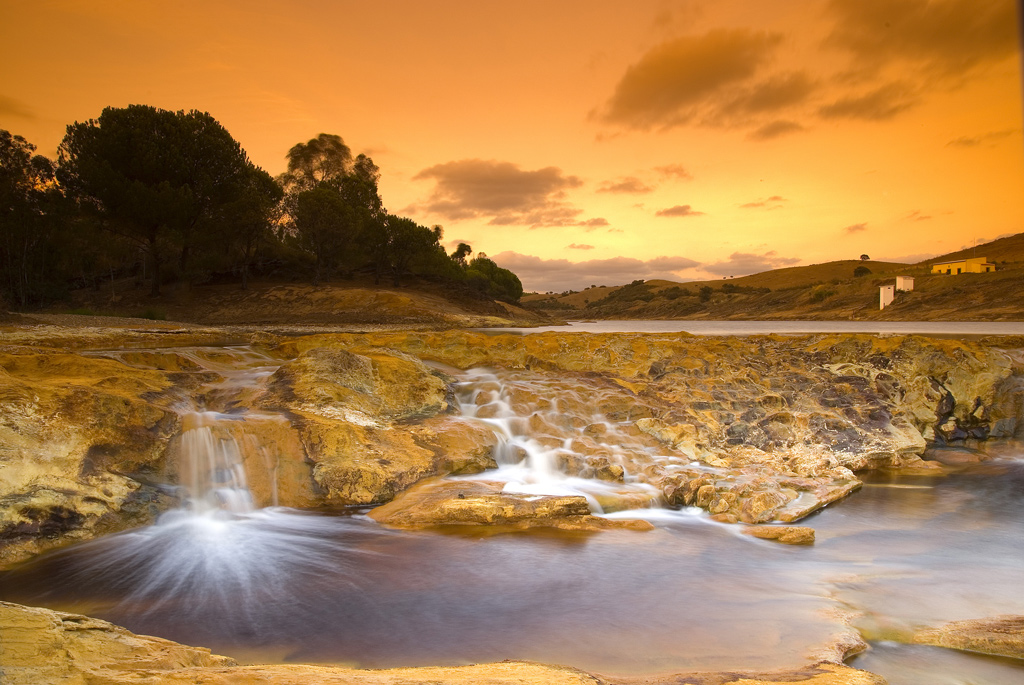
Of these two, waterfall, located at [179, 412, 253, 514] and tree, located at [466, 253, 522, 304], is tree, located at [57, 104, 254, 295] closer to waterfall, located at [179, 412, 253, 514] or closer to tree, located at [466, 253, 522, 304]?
waterfall, located at [179, 412, 253, 514]

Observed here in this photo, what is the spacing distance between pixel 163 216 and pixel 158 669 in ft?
132

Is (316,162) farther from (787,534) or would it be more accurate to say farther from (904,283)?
(904,283)

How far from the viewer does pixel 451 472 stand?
8148 mm

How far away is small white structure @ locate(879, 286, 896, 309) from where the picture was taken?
80.1 m

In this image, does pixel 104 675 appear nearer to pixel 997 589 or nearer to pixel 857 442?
pixel 997 589

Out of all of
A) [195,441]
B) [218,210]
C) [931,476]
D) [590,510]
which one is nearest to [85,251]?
[218,210]

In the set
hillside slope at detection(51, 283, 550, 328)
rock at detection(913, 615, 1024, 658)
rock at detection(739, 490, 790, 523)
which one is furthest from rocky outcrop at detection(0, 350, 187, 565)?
hillside slope at detection(51, 283, 550, 328)

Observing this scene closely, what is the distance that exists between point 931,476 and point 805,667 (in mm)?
7324

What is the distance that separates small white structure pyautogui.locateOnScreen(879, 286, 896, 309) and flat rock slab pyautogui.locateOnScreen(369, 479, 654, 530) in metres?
88.1

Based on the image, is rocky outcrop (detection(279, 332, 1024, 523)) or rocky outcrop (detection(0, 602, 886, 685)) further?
rocky outcrop (detection(279, 332, 1024, 523))

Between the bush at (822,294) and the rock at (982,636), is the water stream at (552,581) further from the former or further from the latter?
the bush at (822,294)

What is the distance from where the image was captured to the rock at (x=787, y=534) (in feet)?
21.4

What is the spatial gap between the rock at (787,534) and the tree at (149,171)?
39.2 m

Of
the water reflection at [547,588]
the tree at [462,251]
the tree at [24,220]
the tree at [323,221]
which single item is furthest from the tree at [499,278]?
the water reflection at [547,588]
